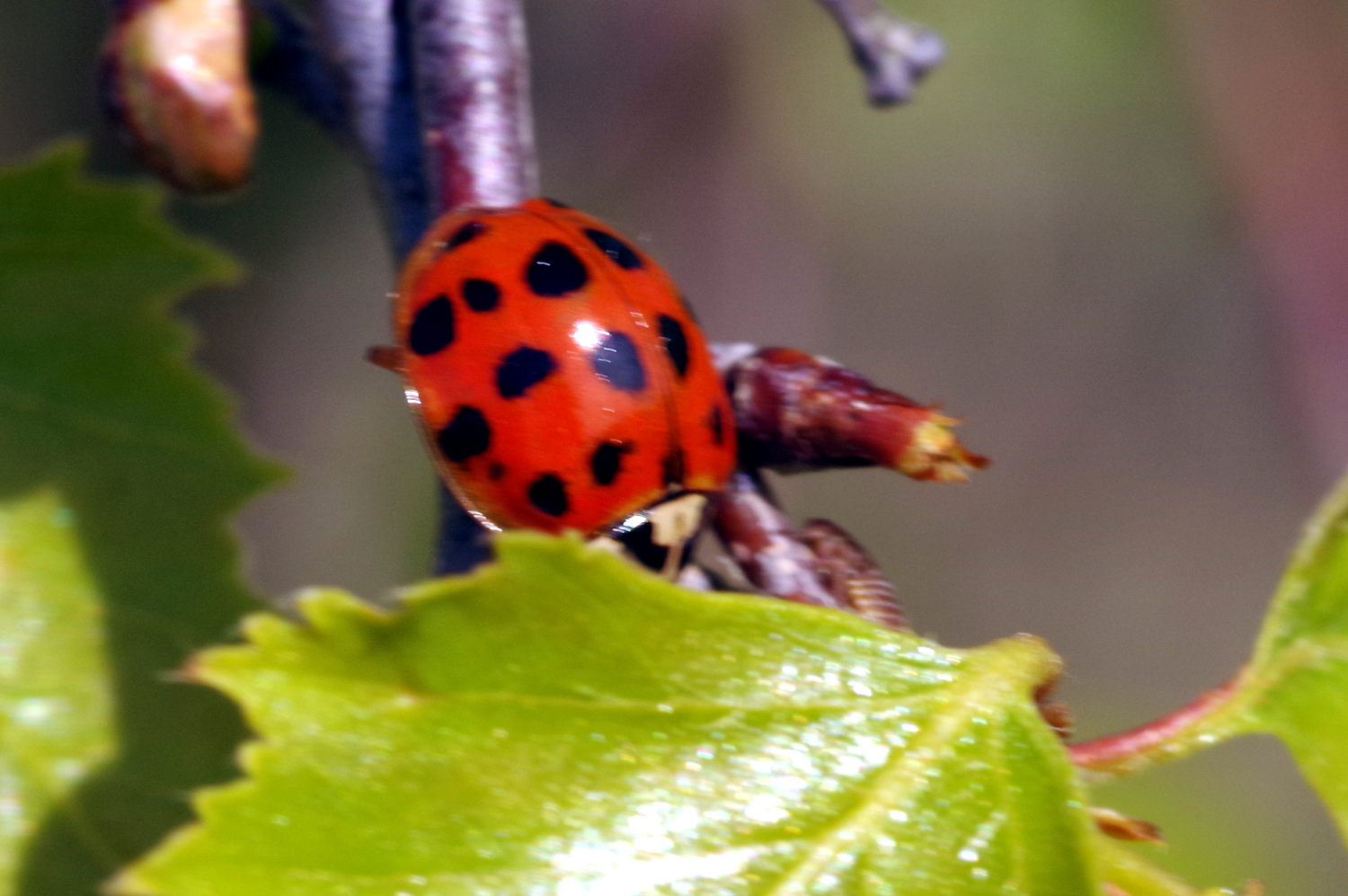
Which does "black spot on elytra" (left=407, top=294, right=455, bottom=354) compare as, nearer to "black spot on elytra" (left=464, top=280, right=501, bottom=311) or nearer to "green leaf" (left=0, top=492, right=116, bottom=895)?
"black spot on elytra" (left=464, top=280, right=501, bottom=311)

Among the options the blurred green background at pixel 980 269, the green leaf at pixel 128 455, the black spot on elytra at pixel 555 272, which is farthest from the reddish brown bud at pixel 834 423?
the blurred green background at pixel 980 269

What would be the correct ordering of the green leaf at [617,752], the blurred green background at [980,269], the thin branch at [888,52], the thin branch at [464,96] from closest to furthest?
the green leaf at [617,752] < the thin branch at [464,96] < the thin branch at [888,52] < the blurred green background at [980,269]

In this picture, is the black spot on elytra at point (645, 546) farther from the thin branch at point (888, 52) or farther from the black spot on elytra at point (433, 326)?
the thin branch at point (888, 52)

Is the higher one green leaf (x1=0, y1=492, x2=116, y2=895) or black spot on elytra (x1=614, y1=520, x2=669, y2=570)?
black spot on elytra (x1=614, y1=520, x2=669, y2=570)

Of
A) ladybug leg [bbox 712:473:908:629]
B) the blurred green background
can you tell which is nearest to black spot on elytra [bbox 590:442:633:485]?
ladybug leg [bbox 712:473:908:629]

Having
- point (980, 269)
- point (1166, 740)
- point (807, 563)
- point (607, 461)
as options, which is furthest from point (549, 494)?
point (980, 269)
